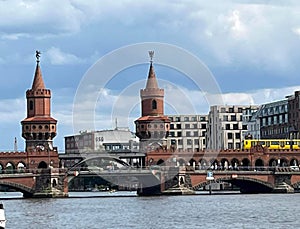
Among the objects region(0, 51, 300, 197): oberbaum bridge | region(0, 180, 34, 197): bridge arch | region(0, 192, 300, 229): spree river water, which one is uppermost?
region(0, 51, 300, 197): oberbaum bridge

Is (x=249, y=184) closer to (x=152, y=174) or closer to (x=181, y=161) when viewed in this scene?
(x=181, y=161)

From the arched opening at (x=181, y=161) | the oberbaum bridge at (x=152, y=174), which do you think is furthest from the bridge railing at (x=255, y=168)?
the arched opening at (x=181, y=161)

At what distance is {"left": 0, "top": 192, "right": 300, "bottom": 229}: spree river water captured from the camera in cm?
10875

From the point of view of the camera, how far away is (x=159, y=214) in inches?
4879

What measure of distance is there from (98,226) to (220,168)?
86.8 metres

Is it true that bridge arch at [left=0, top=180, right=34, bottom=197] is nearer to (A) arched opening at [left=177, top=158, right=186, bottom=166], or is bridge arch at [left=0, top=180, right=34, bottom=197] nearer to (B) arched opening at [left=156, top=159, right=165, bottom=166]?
(B) arched opening at [left=156, top=159, right=165, bottom=166]

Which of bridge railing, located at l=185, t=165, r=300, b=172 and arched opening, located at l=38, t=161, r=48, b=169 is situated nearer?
bridge railing, located at l=185, t=165, r=300, b=172

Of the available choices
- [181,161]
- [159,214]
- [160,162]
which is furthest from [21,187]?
[159,214]

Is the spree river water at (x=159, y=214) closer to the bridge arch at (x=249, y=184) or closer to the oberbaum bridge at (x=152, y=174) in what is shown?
the oberbaum bridge at (x=152, y=174)

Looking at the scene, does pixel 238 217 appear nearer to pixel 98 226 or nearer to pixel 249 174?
pixel 98 226

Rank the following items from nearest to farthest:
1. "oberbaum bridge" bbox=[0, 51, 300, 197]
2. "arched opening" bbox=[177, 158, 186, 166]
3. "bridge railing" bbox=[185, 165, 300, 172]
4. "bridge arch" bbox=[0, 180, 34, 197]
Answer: "bridge arch" bbox=[0, 180, 34, 197] → "oberbaum bridge" bbox=[0, 51, 300, 197] → "bridge railing" bbox=[185, 165, 300, 172] → "arched opening" bbox=[177, 158, 186, 166]

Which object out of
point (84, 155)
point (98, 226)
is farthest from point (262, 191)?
point (98, 226)

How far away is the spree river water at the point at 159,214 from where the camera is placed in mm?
108750

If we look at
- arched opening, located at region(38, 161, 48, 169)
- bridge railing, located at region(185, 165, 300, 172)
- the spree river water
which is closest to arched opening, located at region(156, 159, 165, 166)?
bridge railing, located at region(185, 165, 300, 172)
